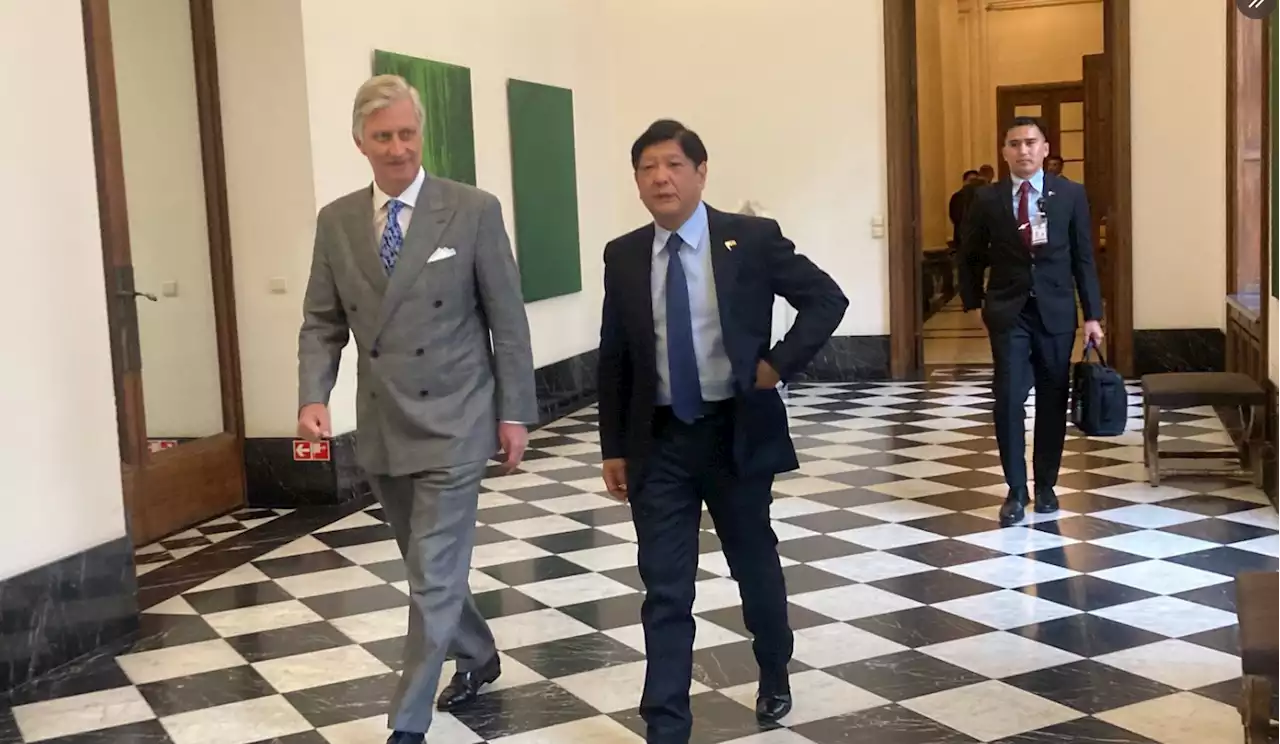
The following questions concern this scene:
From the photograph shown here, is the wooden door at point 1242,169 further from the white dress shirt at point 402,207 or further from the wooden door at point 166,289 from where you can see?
the white dress shirt at point 402,207

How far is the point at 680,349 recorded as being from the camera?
312cm

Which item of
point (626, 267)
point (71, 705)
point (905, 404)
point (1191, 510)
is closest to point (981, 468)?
point (1191, 510)

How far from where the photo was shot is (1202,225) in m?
9.16

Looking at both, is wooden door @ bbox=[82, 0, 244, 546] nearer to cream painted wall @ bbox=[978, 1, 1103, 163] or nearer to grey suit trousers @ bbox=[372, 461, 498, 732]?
grey suit trousers @ bbox=[372, 461, 498, 732]

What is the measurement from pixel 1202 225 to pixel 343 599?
6.82 metres

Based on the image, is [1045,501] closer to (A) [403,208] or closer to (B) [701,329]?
(B) [701,329]

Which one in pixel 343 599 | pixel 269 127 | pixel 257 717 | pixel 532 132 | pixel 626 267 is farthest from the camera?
pixel 532 132

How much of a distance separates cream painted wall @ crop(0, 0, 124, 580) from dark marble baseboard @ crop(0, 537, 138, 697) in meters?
0.06

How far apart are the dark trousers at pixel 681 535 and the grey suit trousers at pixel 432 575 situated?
444 mm

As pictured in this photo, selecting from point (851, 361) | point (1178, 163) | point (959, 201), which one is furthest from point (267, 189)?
point (959, 201)

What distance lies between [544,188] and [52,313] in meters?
5.06

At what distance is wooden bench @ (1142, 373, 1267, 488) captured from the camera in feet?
19.6

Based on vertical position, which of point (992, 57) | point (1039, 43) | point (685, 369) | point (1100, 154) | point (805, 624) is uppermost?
point (1039, 43)

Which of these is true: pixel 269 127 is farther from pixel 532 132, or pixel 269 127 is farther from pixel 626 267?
pixel 626 267
